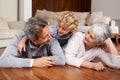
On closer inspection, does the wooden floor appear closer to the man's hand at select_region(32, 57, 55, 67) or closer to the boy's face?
the man's hand at select_region(32, 57, 55, 67)

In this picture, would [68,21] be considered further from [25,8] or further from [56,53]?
[25,8]

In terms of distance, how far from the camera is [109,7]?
6664 millimetres

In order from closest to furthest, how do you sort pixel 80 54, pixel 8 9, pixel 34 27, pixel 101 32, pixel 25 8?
pixel 34 27
pixel 101 32
pixel 80 54
pixel 25 8
pixel 8 9

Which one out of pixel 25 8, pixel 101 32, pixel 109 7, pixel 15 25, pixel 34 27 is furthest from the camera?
pixel 109 7

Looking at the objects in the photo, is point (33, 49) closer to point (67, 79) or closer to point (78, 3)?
point (67, 79)

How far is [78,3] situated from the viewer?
781 centimetres

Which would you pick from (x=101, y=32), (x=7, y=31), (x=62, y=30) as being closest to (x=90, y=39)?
(x=101, y=32)

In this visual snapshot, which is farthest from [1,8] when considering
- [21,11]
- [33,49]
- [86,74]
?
Result: [86,74]

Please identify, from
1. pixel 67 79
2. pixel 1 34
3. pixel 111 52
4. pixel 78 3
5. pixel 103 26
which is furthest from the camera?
pixel 78 3

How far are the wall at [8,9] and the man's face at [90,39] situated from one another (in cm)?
475

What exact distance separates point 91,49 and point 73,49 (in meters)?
0.16

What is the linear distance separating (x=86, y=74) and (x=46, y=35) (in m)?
0.34

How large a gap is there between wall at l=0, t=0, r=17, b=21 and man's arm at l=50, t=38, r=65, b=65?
472 centimetres

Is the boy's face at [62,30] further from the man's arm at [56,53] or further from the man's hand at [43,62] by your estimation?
the man's hand at [43,62]
